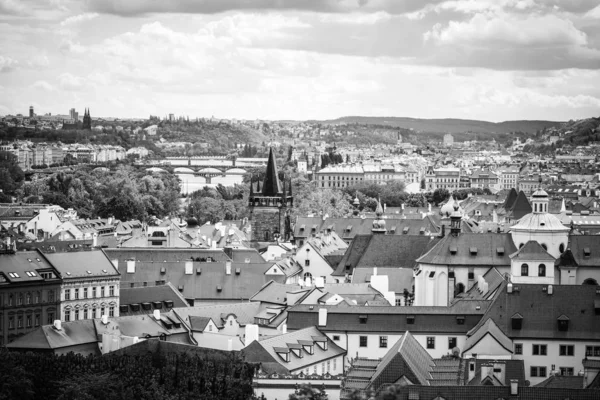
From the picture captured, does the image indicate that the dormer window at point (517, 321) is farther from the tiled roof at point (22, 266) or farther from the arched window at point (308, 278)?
the tiled roof at point (22, 266)

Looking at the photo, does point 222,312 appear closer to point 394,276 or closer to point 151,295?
point 151,295

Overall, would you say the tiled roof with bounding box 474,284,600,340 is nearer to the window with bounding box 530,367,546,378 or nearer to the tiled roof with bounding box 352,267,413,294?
the window with bounding box 530,367,546,378

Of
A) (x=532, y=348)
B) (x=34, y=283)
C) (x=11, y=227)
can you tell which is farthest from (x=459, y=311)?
(x=11, y=227)

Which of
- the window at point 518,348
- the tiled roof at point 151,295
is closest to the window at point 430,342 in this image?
the window at point 518,348

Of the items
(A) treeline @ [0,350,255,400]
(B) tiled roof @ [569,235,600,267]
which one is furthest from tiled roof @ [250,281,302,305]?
(B) tiled roof @ [569,235,600,267]

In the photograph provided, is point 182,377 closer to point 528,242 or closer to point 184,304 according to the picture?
point 184,304

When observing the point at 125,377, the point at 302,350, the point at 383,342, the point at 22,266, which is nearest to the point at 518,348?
the point at 383,342

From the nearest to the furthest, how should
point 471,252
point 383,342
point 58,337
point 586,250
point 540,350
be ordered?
point 540,350 → point 58,337 → point 383,342 → point 586,250 → point 471,252
